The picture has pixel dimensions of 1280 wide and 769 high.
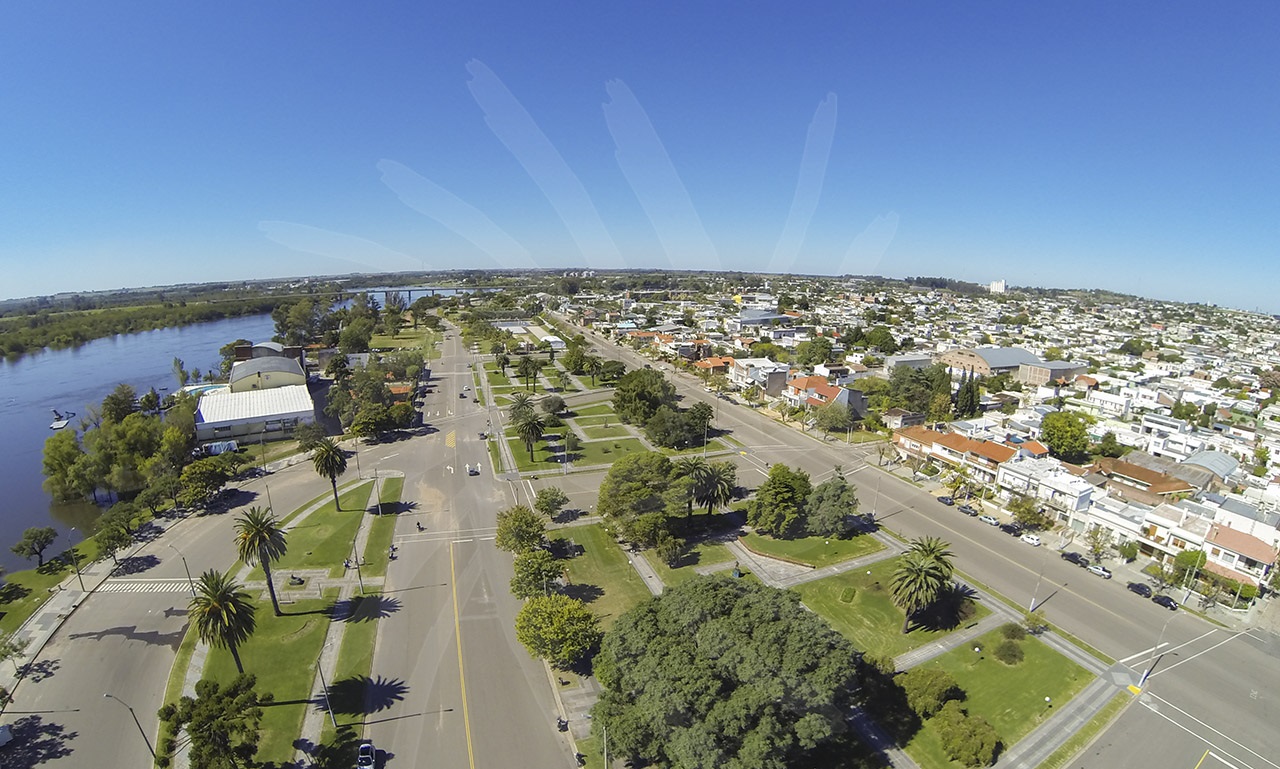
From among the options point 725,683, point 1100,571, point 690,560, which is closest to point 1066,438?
point 1100,571

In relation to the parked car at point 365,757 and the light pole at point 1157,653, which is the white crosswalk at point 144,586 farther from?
the light pole at point 1157,653

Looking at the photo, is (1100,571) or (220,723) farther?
(1100,571)

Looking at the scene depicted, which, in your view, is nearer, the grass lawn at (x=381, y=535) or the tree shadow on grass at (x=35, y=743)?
the tree shadow on grass at (x=35, y=743)

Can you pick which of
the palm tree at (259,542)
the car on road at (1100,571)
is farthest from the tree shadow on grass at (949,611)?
the palm tree at (259,542)

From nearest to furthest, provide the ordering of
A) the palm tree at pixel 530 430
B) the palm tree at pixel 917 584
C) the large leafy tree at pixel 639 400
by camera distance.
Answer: the palm tree at pixel 917 584, the palm tree at pixel 530 430, the large leafy tree at pixel 639 400

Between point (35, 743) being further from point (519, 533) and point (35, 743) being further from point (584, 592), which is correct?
point (584, 592)

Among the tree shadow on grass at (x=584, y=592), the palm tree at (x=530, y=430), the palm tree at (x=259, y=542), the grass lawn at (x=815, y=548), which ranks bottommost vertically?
the grass lawn at (x=815, y=548)

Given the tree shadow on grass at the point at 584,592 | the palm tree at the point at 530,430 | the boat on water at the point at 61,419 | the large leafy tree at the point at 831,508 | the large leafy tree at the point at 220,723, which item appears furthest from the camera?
the boat on water at the point at 61,419
